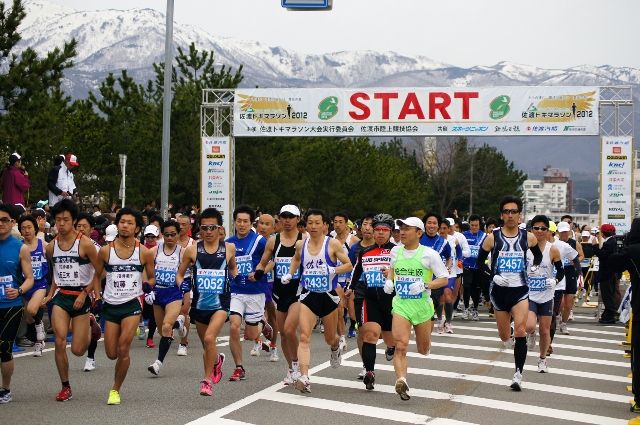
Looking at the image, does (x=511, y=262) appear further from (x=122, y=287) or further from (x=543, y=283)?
(x=122, y=287)

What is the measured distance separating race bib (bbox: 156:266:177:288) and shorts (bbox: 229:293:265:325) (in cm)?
113

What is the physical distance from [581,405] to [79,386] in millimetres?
5458

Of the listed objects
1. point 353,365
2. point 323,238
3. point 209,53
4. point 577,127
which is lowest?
point 353,365

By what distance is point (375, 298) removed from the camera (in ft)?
42.3

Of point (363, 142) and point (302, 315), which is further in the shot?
point (363, 142)

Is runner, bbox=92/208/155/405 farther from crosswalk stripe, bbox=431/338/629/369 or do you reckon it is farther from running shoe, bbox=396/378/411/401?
crosswalk stripe, bbox=431/338/629/369

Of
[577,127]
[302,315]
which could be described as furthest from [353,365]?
[577,127]

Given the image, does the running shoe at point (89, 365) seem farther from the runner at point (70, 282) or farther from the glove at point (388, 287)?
the glove at point (388, 287)

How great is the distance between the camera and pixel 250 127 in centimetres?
3431

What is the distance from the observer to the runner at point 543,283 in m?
14.6

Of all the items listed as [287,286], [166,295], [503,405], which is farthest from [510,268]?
[166,295]

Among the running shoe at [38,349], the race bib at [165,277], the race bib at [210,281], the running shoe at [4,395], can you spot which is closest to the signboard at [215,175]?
the running shoe at [38,349]

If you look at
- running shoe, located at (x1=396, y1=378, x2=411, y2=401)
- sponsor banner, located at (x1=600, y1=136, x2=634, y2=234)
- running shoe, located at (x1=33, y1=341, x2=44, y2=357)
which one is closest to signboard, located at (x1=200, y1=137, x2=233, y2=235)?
sponsor banner, located at (x1=600, y1=136, x2=634, y2=234)

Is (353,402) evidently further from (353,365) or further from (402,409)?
(353,365)
